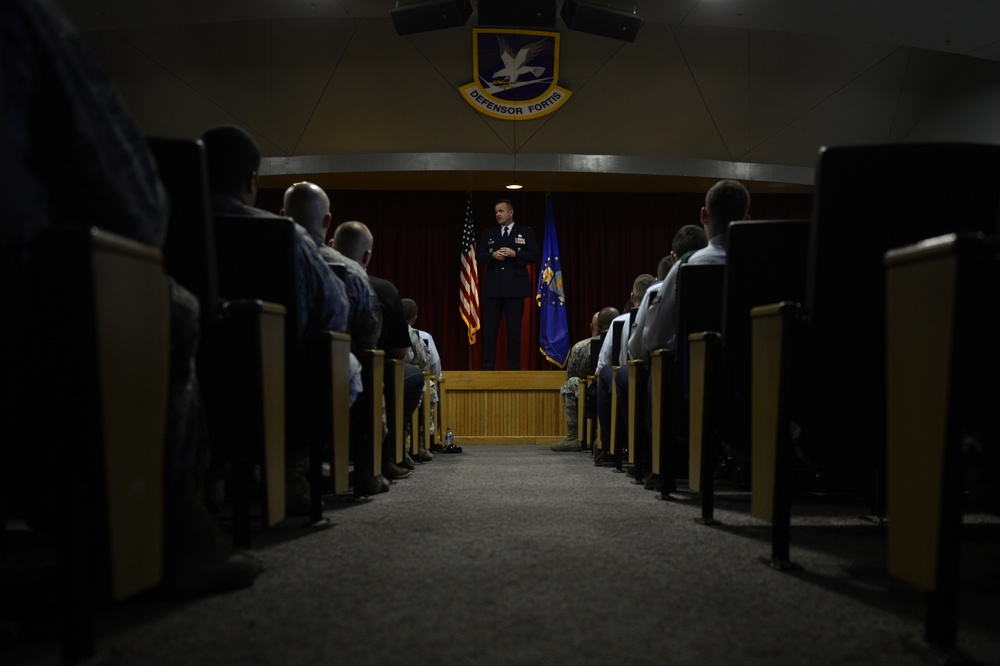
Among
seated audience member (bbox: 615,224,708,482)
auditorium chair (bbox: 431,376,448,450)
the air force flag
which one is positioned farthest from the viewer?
the air force flag

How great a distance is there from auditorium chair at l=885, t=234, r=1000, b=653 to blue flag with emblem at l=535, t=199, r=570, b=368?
335 inches

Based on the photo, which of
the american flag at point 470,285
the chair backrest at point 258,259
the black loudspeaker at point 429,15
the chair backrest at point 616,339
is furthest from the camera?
the american flag at point 470,285

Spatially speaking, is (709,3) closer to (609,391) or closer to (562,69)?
(562,69)

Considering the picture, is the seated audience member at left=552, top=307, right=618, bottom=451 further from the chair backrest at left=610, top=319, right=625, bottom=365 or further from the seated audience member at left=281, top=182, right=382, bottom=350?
the seated audience member at left=281, top=182, right=382, bottom=350

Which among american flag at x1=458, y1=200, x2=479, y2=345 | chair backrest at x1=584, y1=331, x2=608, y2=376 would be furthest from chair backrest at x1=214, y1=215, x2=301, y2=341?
american flag at x1=458, y1=200, x2=479, y2=345

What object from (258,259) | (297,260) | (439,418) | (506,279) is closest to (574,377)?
(439,418)

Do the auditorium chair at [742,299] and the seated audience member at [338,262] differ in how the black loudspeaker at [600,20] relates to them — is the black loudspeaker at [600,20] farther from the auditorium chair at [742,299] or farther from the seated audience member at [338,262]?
the auditorium chair at [742,299]

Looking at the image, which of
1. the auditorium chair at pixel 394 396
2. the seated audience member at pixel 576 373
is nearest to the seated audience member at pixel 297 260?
the auditorium chair at pixel 394 396

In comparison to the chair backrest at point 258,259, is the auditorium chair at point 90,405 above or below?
below

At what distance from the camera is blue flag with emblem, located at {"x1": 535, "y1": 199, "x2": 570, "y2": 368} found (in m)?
9.90

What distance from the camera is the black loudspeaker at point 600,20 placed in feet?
23.5

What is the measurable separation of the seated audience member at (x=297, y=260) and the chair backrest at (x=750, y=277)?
1.12m

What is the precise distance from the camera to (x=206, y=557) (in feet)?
5.15

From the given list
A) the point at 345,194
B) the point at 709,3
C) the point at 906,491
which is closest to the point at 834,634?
the point at 906,491
